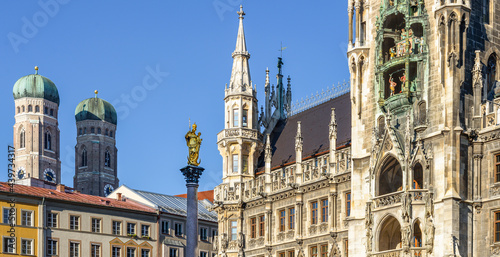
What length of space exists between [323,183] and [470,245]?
16393 millimetres

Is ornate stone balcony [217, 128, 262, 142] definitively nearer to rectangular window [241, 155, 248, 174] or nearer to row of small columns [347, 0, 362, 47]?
rectangular window [241, 155, 248, 174]

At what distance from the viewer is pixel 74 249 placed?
319 feet

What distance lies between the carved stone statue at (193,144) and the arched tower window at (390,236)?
1269 cm

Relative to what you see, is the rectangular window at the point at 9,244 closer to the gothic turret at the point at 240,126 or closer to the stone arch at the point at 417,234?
the gothic turret at the point at 240,126

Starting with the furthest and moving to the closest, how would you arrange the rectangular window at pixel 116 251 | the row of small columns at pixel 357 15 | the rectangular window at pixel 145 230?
the rectangular window at pixel 145 230, the rectangular window at pixel 116 251, the row of small columns at pixel 357 15

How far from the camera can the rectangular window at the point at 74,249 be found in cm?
9675

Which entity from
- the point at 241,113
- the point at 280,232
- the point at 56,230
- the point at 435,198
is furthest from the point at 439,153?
the point at 56,230

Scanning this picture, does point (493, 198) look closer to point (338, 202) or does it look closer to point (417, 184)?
point (417, 184)

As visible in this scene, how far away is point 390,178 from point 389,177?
0.10 m

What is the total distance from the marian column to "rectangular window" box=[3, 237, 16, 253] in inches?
1644

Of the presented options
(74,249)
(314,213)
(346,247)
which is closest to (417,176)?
(346,247)

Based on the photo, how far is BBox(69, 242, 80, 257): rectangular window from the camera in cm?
9675

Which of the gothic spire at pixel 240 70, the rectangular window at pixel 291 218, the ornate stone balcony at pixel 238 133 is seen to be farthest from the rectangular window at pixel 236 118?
the rectangular window at pixel 291 218

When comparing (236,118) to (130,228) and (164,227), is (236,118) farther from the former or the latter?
(164,227)
